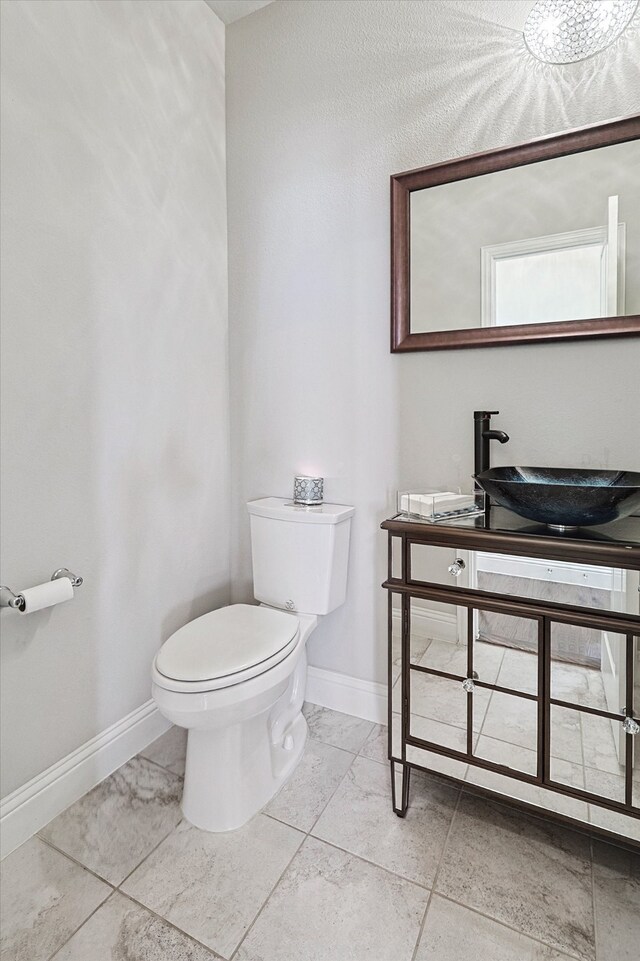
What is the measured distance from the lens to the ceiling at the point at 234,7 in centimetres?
181

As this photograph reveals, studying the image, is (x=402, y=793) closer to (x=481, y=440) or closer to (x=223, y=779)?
(x=223, y=779)

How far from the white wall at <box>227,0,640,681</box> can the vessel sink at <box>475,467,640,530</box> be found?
349 mm

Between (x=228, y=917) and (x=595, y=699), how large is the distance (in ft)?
3.13

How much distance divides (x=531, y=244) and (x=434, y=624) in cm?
112

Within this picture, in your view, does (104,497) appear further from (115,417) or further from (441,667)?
(441,667)

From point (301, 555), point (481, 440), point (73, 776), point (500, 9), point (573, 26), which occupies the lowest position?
point (73, 776)

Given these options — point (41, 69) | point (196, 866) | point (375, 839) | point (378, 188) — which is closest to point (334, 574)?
point (375, 839)

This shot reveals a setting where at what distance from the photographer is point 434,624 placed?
4.24 feet

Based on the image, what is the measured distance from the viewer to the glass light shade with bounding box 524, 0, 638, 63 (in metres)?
1.29

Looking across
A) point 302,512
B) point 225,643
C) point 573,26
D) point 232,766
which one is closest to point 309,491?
point 302,512

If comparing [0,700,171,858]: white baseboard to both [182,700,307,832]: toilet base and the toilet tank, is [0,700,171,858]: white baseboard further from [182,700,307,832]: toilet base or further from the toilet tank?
the toilet tank

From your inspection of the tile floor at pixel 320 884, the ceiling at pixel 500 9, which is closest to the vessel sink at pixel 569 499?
the tile floor at pixel 320 884

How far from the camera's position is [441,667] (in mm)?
1274

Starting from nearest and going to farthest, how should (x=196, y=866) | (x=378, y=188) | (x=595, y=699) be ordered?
(x=595, y=699), (x=196, y=866), (x=378, y=188)
